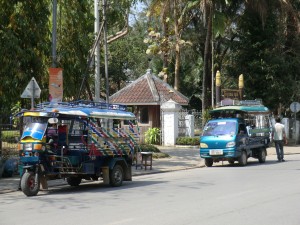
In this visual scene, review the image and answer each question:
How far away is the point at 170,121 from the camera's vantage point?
33.1 meters

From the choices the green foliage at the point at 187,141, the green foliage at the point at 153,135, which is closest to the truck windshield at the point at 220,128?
the green foliage at the point at 187,141

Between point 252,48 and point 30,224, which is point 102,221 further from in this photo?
point 252,48

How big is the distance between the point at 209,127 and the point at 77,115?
360 inches

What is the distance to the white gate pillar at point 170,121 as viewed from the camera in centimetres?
3278

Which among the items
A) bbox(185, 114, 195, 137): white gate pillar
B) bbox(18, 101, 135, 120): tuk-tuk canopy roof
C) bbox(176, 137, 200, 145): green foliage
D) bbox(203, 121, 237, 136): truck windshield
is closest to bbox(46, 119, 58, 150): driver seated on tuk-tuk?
bbox(18, 101, 135, 120): tuk-tuk canopy roof

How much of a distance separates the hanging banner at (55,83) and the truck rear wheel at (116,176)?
315 cm

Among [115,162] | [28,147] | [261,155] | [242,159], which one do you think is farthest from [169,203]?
[261,155]

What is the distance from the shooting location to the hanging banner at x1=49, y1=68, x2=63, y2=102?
53.5 ft

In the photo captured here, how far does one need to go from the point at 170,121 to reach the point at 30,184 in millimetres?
20442

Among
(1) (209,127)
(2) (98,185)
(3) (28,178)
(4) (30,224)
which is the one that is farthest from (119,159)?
(1) (209,127)

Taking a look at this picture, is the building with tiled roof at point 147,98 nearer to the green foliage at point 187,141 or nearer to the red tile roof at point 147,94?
the red tile roof at point 147,94

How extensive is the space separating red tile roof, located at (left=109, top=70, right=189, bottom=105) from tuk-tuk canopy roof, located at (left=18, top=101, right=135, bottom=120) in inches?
767

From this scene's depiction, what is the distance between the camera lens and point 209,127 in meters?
22.1

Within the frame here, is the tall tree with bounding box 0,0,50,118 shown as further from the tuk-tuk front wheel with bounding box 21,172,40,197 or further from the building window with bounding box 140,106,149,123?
the building window with bounding box 140,106,149,123
